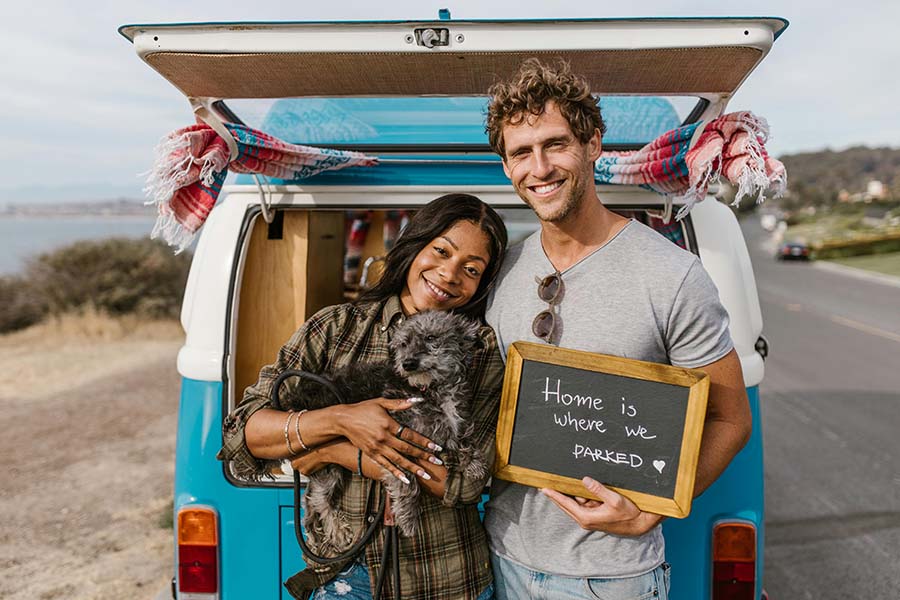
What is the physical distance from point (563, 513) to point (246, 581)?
1225mm

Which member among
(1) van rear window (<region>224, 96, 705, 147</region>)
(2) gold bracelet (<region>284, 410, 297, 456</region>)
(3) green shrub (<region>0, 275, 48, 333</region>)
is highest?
(1) van rear window (<region>224, 96, 705, 147</region>)

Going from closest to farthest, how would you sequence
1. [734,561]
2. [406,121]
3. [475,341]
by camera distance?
1. [475,341]
2. [734,561]
3. [406,121]

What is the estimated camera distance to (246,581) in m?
2.36

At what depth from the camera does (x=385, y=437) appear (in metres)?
1.65

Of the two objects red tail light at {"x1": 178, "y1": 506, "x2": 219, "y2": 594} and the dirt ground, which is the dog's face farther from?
the dirt ground

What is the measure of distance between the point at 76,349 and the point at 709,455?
37.5ft

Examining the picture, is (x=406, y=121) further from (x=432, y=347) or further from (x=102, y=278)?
(x=102, y=278)

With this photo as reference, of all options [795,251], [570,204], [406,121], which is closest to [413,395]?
[570,204]

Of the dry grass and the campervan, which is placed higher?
the campervan

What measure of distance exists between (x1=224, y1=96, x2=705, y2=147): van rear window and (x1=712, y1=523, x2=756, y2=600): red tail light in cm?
159

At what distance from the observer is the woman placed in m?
1.70

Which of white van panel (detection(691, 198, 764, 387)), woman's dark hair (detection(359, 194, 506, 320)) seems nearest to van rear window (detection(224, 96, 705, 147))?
white van panel (detection(691, 198, 764, 387))

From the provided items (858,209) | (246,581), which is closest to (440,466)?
(246,581)

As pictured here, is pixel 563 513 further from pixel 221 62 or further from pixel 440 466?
pixel 221 62
